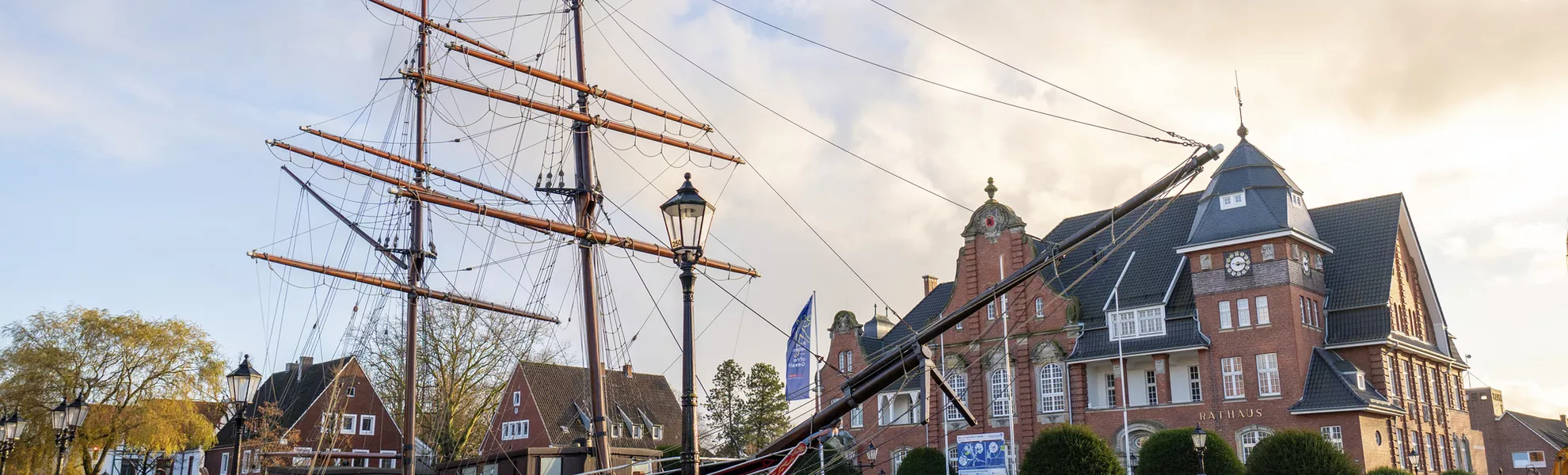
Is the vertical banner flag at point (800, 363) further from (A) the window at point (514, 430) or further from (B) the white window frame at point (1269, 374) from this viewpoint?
(A) the window at point (514, 430)

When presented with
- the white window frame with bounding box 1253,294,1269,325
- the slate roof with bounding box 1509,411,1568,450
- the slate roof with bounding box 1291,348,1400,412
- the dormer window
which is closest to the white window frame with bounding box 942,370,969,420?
the white window frame with bounding box 1253,294,1269,325

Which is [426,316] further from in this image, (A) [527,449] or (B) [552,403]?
(A) [527,449]

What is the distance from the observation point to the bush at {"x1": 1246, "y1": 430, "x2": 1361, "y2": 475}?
31156mm

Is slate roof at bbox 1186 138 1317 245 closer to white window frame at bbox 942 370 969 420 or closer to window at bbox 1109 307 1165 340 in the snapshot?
window at bbox 1109 307 1165 340

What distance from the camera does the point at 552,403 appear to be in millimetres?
57875

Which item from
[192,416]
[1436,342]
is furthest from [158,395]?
[1436,342]

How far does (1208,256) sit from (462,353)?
3028cm

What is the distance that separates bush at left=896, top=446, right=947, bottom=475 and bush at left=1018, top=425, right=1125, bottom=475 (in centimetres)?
678

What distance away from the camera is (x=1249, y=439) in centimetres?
3912

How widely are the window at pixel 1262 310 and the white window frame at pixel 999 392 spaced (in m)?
9.69

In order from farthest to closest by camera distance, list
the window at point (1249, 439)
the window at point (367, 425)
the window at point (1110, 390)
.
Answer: the window at point (367, 425) < the window at point (1110, 390) < the window at point (1249, 439)

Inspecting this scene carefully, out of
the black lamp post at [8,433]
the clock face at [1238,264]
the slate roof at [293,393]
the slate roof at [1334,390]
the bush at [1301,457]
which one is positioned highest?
the clock face at [1238,264]

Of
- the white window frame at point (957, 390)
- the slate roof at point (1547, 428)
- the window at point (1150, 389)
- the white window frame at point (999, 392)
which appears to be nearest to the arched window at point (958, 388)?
the white window frame at point (957, 390)

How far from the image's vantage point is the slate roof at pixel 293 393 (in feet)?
193
